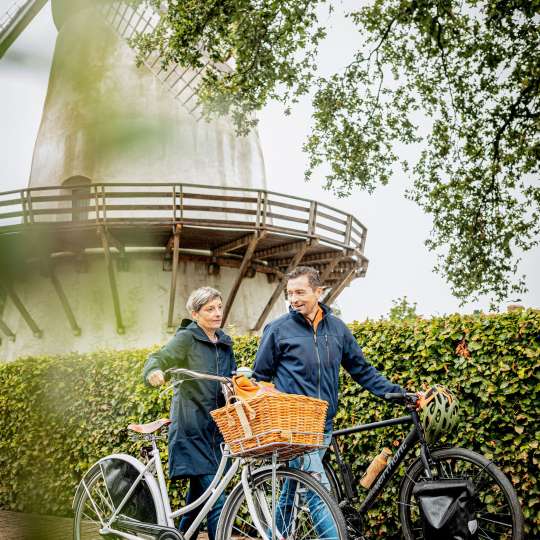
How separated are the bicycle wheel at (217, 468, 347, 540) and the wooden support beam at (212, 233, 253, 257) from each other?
10862 mm

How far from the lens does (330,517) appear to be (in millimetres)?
3221

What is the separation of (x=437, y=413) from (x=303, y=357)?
80cm

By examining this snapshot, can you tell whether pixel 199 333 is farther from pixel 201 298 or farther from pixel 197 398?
pixel 197 398

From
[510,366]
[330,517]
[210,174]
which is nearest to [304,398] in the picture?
[330,517]

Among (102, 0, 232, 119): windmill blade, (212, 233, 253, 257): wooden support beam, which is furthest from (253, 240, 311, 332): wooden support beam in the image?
(102, 0, 232, 119): windmill blade

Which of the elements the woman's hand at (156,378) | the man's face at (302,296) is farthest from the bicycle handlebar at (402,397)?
the woman's hand at (156,378)

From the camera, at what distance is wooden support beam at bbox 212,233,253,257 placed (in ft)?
47.1

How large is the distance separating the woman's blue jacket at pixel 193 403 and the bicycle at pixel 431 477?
0.75 m

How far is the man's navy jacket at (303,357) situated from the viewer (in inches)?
152

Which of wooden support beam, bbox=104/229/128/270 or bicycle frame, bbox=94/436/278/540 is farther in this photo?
wooden support beam, bbox=104/229/128/270

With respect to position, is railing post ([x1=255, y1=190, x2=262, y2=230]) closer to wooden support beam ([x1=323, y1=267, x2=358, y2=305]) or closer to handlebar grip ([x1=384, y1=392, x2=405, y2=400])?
wooden support beam ([x1=323, y1=267, x2=358, y2=305])

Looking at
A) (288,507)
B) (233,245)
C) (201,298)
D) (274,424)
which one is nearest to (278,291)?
(233,245)

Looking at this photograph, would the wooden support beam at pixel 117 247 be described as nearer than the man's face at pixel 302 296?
No

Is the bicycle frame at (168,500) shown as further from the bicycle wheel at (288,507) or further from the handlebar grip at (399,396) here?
the handlebar grip at (399,396)
